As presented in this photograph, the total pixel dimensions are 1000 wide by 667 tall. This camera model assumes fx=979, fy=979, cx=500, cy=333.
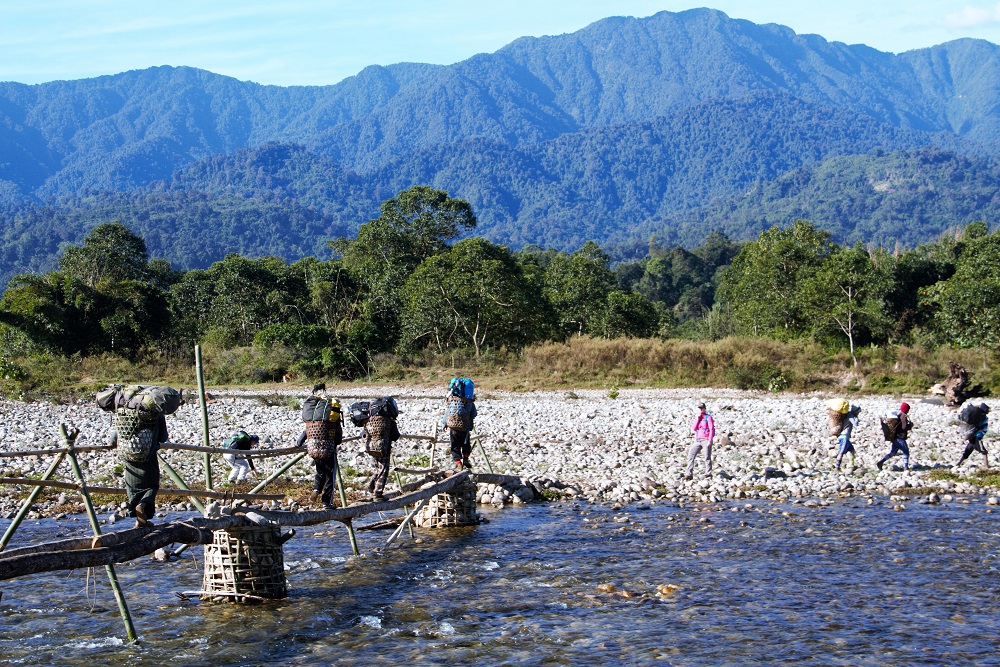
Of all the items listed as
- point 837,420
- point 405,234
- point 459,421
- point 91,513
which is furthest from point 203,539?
point 405,234

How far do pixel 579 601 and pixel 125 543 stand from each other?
512cm

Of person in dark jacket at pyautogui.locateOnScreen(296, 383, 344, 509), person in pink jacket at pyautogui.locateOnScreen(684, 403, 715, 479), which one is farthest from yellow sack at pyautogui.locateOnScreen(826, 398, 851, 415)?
person in dark jacket at pyautogui.locateOnScreen(296, 383, 344, 509)

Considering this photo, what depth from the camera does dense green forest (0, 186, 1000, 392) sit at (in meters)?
41.8

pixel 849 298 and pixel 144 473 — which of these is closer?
pixel 144 473

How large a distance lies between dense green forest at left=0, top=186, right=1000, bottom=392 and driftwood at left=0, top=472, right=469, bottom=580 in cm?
2740

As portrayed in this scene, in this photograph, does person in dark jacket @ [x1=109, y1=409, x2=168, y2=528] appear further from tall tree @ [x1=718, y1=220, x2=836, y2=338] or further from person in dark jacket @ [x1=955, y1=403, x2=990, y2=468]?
tall tree @ [x1=718, y1=220, x2=836, y2=338]

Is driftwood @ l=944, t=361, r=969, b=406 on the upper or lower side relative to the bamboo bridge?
lower

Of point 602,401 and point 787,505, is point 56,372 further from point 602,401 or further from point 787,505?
point 787,505

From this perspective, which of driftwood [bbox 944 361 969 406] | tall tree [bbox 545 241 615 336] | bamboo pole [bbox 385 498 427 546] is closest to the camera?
bamboo pole [bbox 385 498 427 546]

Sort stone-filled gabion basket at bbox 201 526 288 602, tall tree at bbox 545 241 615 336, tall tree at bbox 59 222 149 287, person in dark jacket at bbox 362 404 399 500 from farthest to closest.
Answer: tall tree at bbox 59 222 149 287
tall tree at bbox 545 241 615 336
person in dark jacket at bbox 362 404 399 500
stone-filled gabion basket at bbox 201 526 288 602

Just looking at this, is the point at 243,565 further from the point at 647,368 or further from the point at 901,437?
the point at 647,368

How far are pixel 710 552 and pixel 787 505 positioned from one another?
3506 millimetres

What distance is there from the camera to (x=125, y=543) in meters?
9.17

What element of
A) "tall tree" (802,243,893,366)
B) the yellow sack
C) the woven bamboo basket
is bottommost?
the woven bamboo basket
